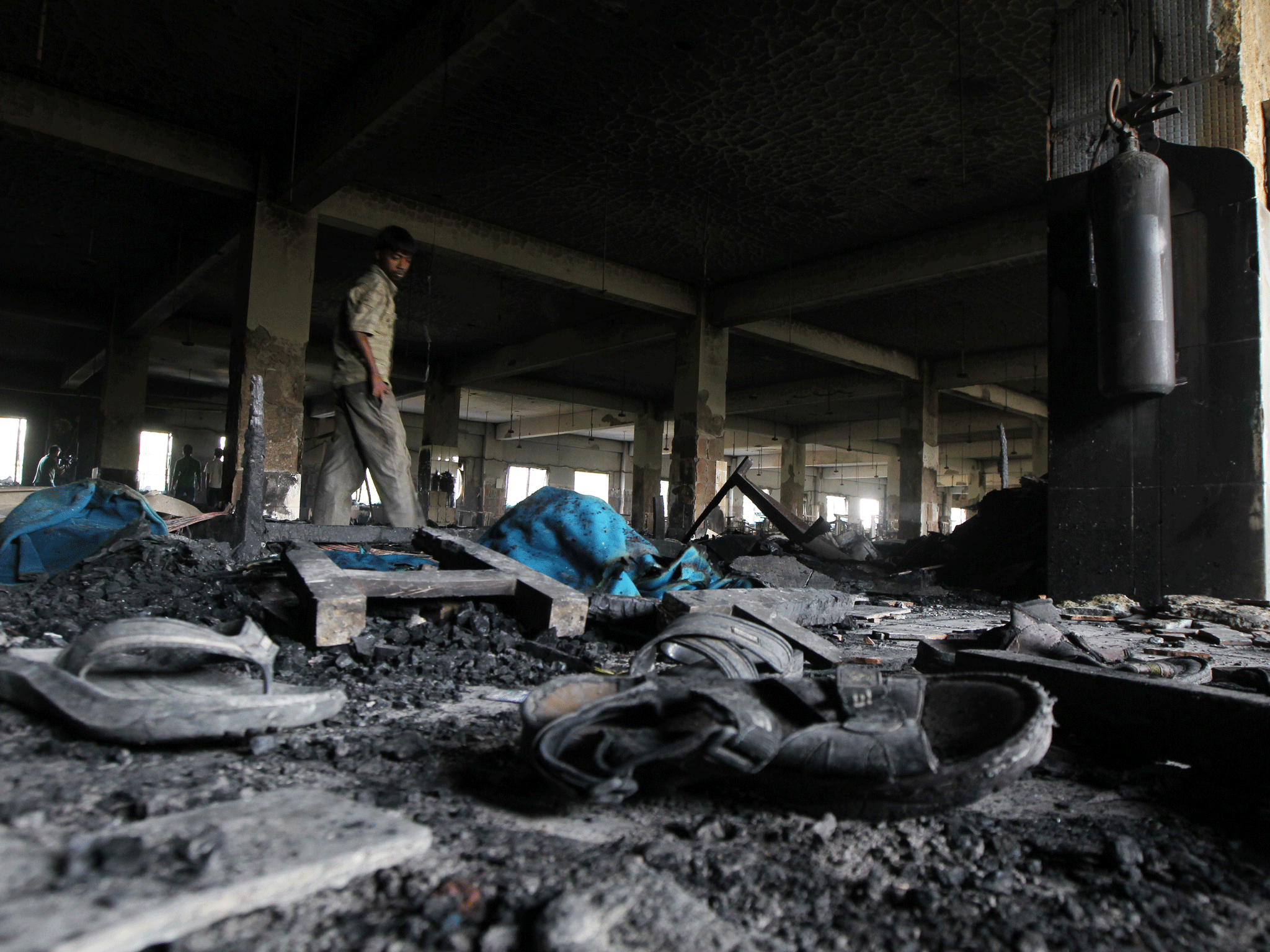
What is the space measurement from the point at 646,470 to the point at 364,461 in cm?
1074

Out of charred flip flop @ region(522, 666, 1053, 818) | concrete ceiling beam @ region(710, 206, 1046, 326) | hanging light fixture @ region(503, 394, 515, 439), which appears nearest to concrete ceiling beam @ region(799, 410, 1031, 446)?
hanging light fixture @ region(503, 394, 515, 439)

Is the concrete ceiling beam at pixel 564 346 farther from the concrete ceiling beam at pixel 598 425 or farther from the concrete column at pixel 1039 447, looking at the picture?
the concrete column at pixel 1039 447

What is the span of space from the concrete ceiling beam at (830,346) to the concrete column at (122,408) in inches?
383

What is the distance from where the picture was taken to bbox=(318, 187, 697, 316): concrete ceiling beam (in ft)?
25.5

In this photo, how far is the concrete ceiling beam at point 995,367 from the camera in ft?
43.4

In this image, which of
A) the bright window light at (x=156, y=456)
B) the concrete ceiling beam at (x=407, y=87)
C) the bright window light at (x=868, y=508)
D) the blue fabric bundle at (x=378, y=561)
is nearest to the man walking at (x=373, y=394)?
the blue fabric bundle at (x=378, y=561)

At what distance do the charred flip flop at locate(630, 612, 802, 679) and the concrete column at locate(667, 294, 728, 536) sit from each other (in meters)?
8.02

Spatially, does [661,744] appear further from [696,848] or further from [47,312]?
[47,312]

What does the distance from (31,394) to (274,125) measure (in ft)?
53.8

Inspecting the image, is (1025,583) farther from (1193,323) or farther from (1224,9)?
(1224,9)

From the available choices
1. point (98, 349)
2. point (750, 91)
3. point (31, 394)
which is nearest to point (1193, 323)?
point (750, 91)

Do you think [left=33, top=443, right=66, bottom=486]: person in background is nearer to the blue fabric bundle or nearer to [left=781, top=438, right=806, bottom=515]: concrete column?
the blue fabric bundle

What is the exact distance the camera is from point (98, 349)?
13812 mm

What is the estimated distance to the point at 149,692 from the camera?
1571mm
